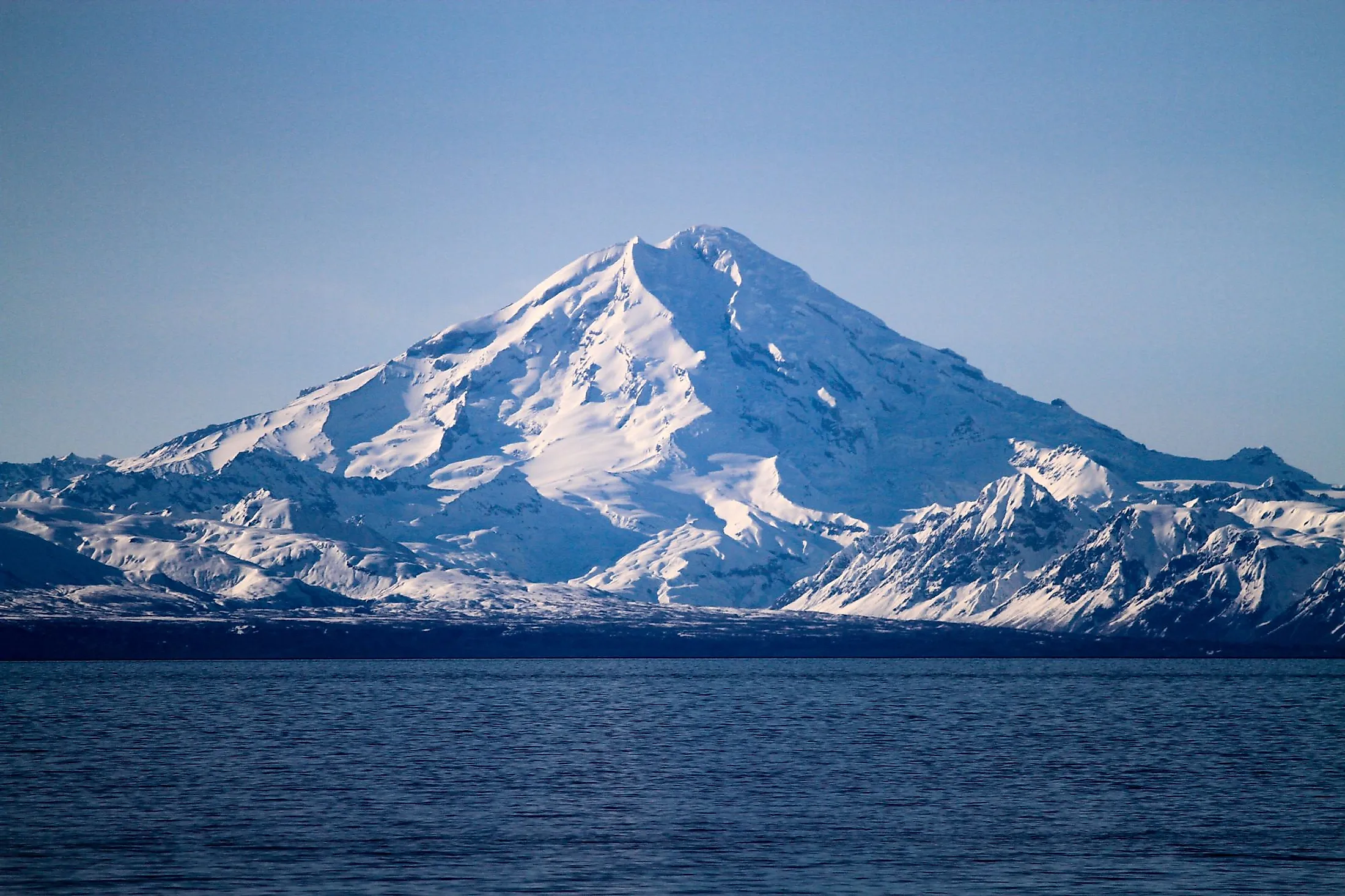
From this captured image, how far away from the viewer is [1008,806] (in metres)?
122

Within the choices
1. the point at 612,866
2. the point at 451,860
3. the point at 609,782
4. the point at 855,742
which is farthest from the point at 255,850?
the point at 855,742

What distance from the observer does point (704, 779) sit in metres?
140

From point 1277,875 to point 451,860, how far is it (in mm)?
42793

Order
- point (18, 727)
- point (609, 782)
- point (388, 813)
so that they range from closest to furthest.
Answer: point (388, 813)
point (609, 782)
point (18, 727)

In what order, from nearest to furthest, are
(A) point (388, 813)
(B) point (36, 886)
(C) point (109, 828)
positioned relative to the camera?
1. (B) point (36, 886)
2. (C) point (109, 828)
3. (A) point (388, 813)

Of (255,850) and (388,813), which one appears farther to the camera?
(388,813)

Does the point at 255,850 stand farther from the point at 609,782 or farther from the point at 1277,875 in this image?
the point at 1277,875

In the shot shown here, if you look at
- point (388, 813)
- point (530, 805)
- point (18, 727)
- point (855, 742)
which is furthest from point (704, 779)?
point (18, 727)

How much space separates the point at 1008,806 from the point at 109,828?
188 feet

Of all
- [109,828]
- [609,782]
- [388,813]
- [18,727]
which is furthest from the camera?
[18,727]

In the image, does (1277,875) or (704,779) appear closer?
(1277,875)

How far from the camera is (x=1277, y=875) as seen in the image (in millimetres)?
92812

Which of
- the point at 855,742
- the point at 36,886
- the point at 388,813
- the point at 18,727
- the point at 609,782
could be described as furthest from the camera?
the point at 18,727

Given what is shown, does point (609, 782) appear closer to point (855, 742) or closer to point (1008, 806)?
point (1008, 806)
